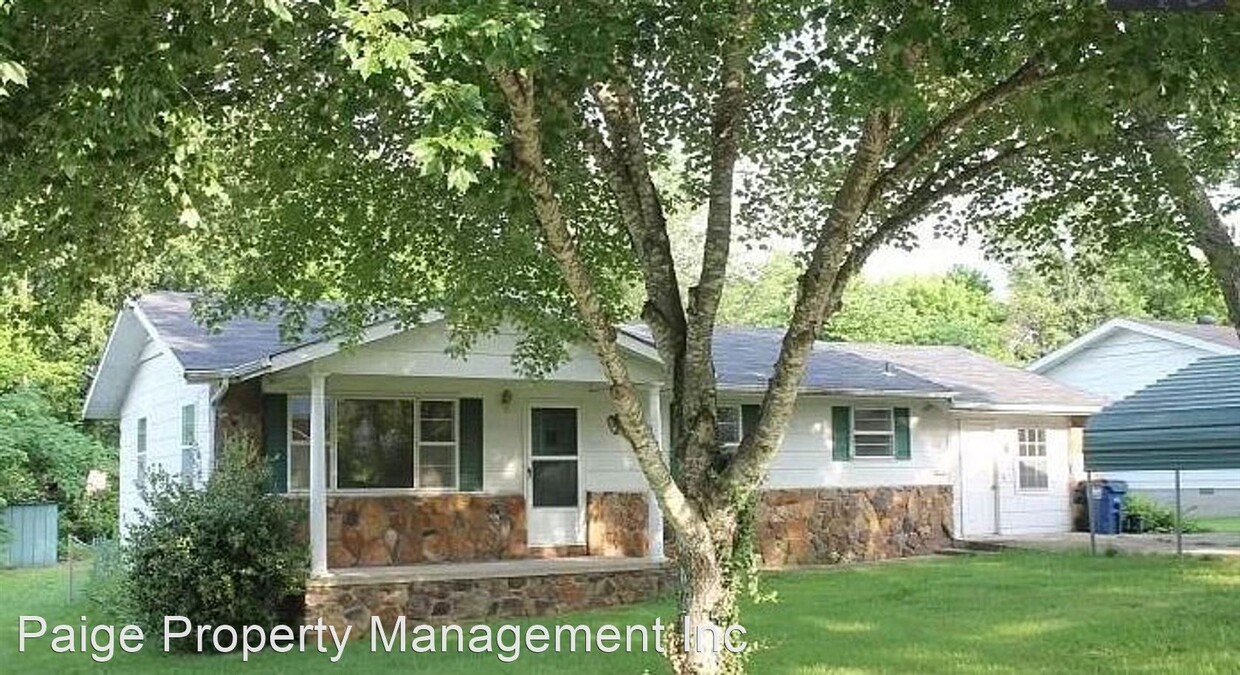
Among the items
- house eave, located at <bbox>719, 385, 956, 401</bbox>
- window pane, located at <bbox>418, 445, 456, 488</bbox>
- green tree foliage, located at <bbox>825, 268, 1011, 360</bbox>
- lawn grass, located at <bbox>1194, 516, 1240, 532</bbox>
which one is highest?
green tree foliage, located at <bbox>825, 268, 1011, 360</bbox>

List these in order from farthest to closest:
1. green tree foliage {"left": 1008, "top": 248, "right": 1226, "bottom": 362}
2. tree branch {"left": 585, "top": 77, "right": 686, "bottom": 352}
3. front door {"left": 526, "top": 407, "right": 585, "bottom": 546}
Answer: green tree foliage {"left": 1008, "top": 248, "right": 1226, "bottom": 362} → front door {"left": 526, "top": 407, "right": 585, "bottom": 546} → tree branch {"left": 585, "top": 77, "right": 686, "bottom": 352}

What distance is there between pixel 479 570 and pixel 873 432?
769 cm

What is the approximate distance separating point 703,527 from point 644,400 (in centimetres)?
Result: 979

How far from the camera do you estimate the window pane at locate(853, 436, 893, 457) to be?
19.0 metres

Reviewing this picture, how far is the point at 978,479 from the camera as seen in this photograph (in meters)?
20.6

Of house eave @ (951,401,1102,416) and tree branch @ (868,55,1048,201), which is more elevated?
tree branch @ (868,55,1048,201)

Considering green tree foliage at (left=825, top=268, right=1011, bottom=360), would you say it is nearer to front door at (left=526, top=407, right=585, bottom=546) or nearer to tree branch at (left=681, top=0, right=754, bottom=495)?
front door at (left=526, top=407, right=585, bottom=546)

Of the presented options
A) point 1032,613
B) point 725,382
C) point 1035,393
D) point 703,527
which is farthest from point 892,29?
point 1035,393

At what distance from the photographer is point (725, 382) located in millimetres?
17359

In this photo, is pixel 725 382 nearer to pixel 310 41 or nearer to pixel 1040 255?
pixel 1040 255

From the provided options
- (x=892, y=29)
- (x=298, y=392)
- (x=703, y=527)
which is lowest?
(x=703, y=527)

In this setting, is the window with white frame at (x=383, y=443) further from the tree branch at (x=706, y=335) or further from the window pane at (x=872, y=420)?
the tree branch at (x=706, y=335)

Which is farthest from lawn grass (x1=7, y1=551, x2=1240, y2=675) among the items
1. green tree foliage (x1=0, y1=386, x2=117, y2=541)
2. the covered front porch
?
green tree foliage (x1=0, y1=386, x2=117, y2=541)

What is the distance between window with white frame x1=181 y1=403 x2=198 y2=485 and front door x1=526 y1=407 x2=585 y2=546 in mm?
4061
